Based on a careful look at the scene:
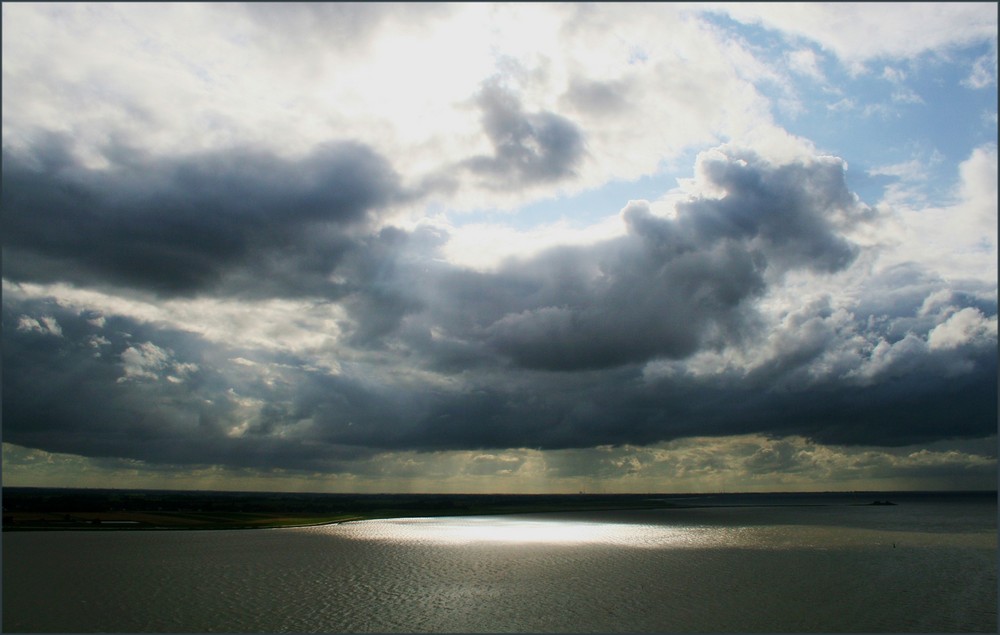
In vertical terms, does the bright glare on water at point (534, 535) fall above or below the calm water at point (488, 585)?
below

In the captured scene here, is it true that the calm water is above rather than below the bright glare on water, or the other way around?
above

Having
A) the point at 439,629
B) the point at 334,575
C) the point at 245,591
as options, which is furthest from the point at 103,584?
the point at 439,629

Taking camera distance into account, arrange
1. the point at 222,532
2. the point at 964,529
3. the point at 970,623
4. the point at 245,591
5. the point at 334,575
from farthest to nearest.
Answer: the point at 964,529 → the point at 222,532 → the point at 334,575 → the point at 245,591 → the point at 970,623

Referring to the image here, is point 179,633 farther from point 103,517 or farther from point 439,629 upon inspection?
point 103,517

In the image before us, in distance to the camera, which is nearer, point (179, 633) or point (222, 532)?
point (179, 633)

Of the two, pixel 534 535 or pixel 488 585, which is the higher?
pixel 488 585

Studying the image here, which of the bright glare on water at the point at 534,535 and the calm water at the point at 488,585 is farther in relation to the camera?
the bright glare on water at the point at 534,535

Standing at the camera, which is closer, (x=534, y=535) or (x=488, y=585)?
(x=488, y=585)

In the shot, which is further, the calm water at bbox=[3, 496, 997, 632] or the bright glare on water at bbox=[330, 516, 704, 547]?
the bright glare on water at bbox=[330, 516, 704, 547]
